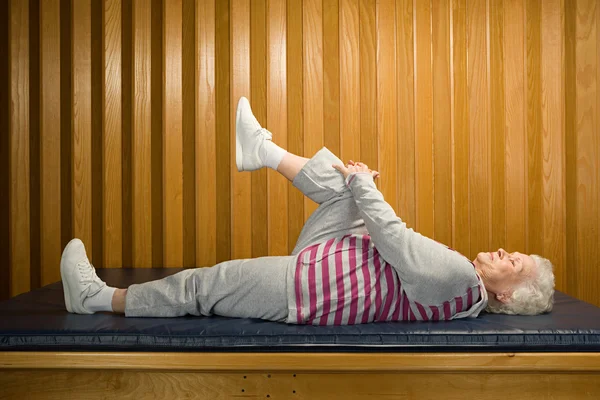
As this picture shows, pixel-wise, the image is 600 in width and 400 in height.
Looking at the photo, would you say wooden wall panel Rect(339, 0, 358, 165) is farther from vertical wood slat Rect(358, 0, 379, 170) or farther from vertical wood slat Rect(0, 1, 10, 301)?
vertical wood slat Rect(0, 1, 10, 301)

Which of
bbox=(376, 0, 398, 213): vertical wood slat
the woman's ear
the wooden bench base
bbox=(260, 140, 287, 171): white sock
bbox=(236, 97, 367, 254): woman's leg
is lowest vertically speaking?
the wooden bench base

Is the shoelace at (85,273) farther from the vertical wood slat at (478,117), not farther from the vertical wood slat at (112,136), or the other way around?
the vertical wood slat at (478,117)

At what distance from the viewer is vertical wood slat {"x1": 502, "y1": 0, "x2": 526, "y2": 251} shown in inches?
104

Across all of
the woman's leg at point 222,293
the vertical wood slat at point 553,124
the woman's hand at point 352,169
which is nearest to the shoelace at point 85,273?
the woman's leg at point 222,293

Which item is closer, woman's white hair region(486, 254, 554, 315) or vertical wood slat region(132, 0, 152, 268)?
woman's white hair region(486, 254, 554, 315)

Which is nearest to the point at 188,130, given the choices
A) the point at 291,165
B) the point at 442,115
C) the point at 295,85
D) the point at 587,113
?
the point at 295,85

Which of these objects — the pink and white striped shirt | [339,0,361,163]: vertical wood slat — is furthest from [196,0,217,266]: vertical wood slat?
the pink and white striped shirt

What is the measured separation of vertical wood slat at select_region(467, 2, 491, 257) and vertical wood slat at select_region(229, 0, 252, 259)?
3.46 ft

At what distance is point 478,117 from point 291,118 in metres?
0.89

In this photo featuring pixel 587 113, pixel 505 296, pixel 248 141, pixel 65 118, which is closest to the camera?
pixel 505 296

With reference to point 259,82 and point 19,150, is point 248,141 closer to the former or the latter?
point 259,82

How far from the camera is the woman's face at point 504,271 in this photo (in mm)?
1593

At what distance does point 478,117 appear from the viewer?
265cm

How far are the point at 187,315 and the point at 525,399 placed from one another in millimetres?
919
